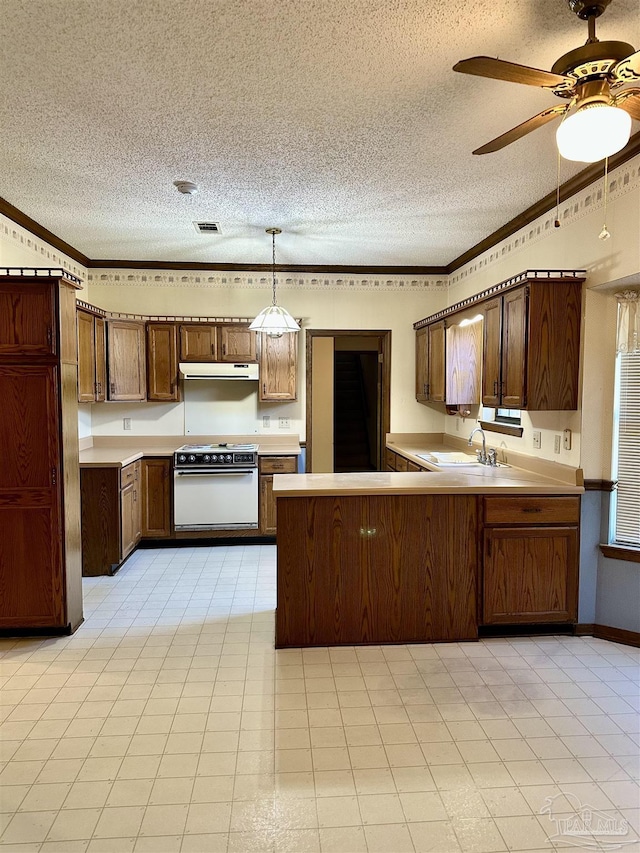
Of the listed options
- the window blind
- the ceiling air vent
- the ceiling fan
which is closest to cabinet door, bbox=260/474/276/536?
the ceiling air vent

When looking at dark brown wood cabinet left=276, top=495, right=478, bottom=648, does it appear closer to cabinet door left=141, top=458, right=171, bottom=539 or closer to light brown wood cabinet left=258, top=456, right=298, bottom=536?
light brown wood cabinet left=258, top=456, right=298, bottom=536

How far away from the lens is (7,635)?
3023 mm

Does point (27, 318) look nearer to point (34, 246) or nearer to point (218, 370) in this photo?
point (34, 246)

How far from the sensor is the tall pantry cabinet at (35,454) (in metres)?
2.89

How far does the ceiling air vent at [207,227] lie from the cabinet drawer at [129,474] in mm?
1990

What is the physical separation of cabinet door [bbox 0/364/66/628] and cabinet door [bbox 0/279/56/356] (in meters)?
0.11

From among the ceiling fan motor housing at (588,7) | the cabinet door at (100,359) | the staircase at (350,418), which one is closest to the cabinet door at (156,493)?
the cabinet door at (100,359)

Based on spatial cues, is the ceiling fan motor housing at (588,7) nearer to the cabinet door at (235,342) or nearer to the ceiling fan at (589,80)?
the ceiling fan at (589,80)

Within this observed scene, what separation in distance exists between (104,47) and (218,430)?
3.67m

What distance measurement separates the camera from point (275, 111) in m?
2.30

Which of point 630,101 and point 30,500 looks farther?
point 30,500

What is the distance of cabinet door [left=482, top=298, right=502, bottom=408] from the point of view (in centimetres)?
343

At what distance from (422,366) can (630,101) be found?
3.45 metres

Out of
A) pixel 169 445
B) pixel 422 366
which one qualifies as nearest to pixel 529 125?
pixel 422 366
